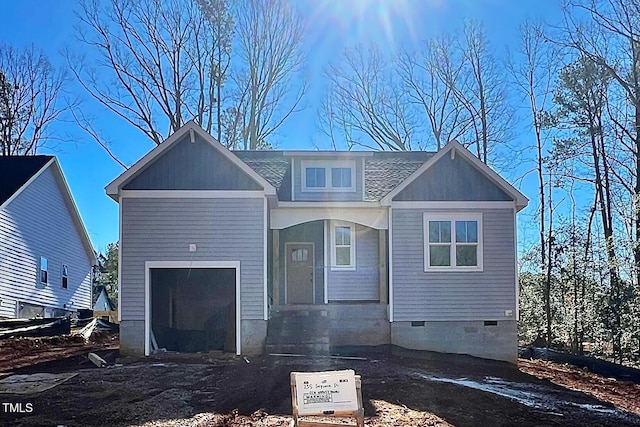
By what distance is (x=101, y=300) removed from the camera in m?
35.2

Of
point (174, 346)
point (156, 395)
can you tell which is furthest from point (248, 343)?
point (156, 395)

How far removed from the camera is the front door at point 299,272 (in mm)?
17062

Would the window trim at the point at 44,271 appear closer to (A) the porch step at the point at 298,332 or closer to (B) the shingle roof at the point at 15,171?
(B) the shingle roof at the point at 15,171

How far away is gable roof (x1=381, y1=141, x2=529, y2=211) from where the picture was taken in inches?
588

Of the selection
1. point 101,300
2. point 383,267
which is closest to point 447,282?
point 383,267

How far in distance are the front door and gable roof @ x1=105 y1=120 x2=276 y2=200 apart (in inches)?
141

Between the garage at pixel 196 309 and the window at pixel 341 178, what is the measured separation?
139 inches

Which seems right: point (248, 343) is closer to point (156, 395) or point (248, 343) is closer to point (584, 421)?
point (156, 395)

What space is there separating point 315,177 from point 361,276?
2.83m

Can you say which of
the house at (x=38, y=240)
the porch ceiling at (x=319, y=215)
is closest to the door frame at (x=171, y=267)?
the porch ceiling at (x=319, y=215)

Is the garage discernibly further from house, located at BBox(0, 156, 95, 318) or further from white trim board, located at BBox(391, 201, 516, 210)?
house, located at BBox(0, 156, 95, 318)

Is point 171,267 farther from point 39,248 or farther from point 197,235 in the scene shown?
point 39,248

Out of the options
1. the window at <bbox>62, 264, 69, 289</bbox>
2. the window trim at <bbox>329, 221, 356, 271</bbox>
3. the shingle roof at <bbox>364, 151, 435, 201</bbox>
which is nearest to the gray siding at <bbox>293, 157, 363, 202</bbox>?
the shingle roof at <bbox>364, 151, 435, 201</bbox>

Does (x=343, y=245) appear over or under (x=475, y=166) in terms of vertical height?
under
